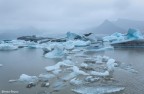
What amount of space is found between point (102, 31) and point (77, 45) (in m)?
29.3

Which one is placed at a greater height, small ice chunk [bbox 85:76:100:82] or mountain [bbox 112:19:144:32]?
mountain [bbox 112:19:144:32]

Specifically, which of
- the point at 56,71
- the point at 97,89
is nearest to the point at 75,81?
the point at 97,89

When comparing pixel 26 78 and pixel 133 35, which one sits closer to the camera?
pixel 26 78

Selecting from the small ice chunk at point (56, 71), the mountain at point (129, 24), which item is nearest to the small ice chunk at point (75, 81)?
the small ice chunk at point (56, 71)

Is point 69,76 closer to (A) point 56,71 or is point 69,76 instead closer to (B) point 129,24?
(A) point 56,71

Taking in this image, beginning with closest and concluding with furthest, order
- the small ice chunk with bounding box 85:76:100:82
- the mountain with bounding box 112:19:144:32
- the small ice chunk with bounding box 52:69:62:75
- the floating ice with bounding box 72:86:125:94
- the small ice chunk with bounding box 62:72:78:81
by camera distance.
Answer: the floating ice with bounding box 72:86:125:94
the small ice chunk with bounding box 85:76:100:82
the small ice chunk with bounding box 62:72:78:81
the small ice chunk with bounding box 52:69:62:75
the mountain with bounding box 112:19:144:32

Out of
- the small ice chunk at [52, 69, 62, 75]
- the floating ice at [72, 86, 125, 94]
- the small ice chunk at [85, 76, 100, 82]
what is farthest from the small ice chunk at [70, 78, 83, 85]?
the small ice chunk at [52, 69, 62, 75]

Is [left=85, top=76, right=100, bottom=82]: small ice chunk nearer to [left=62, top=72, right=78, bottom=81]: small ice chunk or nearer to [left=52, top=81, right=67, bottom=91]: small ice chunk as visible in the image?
[left=62, top=72, right=78, bottom=81]: small ice chunk

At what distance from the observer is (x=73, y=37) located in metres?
22.0

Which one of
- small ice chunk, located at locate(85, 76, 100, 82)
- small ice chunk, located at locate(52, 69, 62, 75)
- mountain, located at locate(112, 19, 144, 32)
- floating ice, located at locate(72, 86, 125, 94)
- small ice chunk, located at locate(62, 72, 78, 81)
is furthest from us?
mountain, located at locate(112, 19, 144, 32)

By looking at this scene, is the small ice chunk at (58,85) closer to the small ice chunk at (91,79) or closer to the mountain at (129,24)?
the small ice chunk at (91,79)

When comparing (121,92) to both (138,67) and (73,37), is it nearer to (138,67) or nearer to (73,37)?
(138,67)

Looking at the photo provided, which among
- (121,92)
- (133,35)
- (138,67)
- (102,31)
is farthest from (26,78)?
(102,31)

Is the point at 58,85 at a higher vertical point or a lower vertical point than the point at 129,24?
lower
